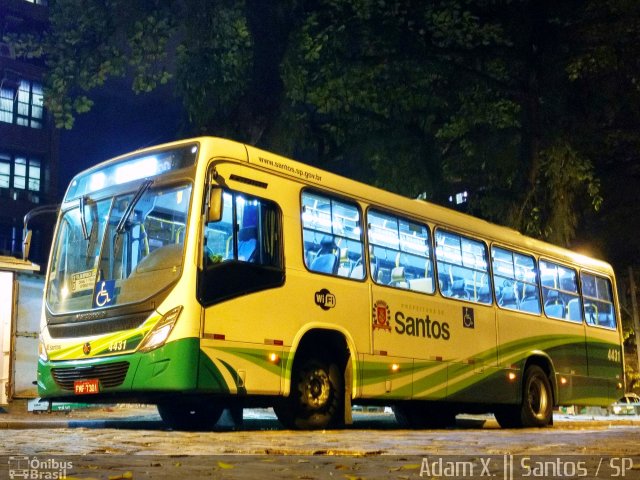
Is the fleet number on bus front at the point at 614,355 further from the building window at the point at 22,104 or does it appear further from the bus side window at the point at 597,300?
the building window at the point at 22,104

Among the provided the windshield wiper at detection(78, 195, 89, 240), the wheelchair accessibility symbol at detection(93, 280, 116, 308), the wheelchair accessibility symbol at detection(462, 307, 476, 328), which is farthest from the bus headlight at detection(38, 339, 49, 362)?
the wheelchair accessibility symbol at detection(462, 307, 476, 328)

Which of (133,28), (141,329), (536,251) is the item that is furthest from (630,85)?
(141,329)

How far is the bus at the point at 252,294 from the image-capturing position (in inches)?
387

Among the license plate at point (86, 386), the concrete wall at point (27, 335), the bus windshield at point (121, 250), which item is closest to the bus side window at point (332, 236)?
the bus windshield at point (121, 250)

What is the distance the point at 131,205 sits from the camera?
10523 mm

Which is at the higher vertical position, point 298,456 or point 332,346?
point 332,346

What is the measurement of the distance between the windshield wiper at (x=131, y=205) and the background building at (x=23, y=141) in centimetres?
2914

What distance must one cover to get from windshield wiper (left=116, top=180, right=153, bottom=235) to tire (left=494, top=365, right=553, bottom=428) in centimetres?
794

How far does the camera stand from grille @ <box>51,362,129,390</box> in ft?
32.6

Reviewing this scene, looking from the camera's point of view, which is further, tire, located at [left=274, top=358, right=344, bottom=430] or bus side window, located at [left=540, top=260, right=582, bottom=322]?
bus side window, located at [left=540, top=260, right=582, bottom=322]

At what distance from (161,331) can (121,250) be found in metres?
1.28

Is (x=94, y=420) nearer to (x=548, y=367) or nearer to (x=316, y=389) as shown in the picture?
(x=316, y=389)

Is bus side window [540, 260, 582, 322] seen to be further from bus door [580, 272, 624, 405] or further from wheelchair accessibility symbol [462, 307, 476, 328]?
wheelchair accessibility symbol [462, 307, 476, 328]

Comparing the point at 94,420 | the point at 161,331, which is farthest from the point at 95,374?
the point at 94,420
